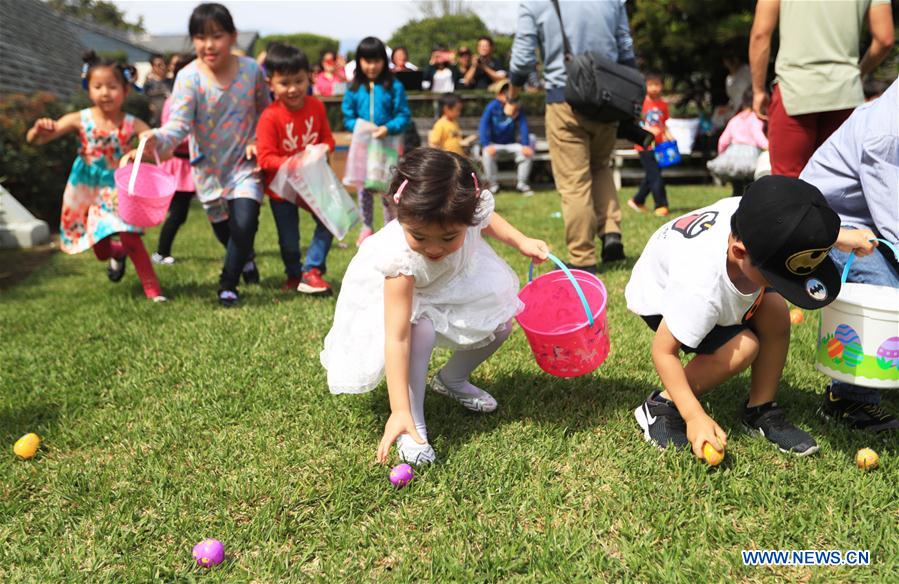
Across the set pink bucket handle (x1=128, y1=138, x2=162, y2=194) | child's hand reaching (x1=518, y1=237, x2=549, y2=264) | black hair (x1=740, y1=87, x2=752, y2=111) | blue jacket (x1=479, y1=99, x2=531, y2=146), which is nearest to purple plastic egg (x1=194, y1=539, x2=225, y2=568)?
child's hand reaching (x1=518, y1=237, x2=549, y2=264)

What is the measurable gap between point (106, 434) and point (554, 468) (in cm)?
174

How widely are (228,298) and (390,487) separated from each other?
265 centimetres

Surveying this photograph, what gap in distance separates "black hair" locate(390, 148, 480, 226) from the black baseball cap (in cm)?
82

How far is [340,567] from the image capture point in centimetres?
204

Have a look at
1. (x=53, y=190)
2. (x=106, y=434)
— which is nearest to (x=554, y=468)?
(x=106, y=434)

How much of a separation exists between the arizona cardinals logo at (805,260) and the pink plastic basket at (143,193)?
3.50 metres

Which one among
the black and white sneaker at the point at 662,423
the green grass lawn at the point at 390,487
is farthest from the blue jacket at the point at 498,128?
the black and white sneaker at the point at 662,423

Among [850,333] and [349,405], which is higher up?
[850,333]

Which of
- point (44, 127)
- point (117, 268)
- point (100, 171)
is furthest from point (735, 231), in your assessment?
point (117, 268)

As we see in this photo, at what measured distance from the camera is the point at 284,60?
173 inches

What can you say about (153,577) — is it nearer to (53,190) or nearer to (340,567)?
(340,567)

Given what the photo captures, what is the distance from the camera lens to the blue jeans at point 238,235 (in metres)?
4.57

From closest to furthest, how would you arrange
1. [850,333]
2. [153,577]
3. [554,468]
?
[153,577] < [850,333] < [554,468]

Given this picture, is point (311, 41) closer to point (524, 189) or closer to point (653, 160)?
point (524, 189)
